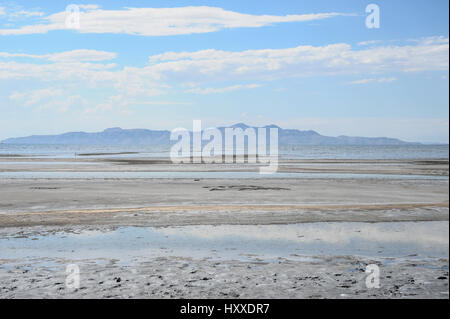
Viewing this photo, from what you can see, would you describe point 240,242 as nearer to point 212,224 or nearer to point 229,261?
point 229,261

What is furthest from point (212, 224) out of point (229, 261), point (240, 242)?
point (229, 261)

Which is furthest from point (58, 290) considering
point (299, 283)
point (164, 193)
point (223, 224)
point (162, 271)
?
point (164, 193)

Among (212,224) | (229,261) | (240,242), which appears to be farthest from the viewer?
(212,224)

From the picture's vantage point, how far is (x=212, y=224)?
1788cm

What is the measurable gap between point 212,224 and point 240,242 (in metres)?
3.42

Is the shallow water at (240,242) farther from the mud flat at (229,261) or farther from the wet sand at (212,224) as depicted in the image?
the wet sand at (212,224)

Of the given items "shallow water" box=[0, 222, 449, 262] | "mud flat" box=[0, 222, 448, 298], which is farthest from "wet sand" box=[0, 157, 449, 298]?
"shallow water" box=[0, 222, 449, 262]

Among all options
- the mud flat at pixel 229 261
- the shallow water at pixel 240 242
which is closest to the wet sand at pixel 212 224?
the mud flat at pixel 229 261

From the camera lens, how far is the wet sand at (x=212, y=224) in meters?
9.59

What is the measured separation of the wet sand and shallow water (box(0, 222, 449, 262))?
281mm

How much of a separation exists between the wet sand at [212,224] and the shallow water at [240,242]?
0.28 m

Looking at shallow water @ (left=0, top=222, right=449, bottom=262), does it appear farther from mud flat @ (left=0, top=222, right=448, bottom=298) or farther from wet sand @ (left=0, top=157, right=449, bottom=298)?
wet sand @ (left=0, top=157, right=449, bottom=298)

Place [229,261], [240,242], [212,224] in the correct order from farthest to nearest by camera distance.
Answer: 1. [212,224]
2. [240,242]
3. [229,261]
